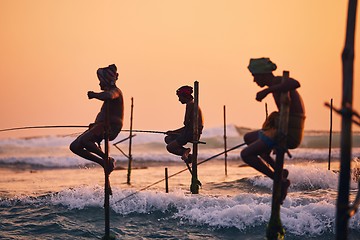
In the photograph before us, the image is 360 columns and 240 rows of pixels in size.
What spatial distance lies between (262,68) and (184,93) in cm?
606

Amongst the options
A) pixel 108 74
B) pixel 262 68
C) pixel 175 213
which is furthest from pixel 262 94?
pixel 175 213

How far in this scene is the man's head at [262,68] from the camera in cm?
802

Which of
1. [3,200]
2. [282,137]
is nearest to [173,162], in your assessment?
[3,200]

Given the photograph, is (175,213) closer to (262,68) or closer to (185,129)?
(185,129)

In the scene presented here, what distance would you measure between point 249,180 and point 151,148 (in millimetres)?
28625

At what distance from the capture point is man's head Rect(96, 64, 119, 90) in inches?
424

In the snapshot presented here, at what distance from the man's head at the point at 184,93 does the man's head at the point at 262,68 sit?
19.4ft

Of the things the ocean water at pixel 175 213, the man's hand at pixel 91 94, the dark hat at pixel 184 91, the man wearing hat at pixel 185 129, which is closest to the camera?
the man's hand at pixel 91 94

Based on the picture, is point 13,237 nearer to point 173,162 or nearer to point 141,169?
point 141,169

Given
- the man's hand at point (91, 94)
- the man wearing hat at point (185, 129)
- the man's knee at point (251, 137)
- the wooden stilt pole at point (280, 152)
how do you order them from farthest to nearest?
the man wearing hat at point (185, 129)
the man's hand at point (91, 94)
the man's knee at point (251, 137)
the wooden stilt pole at point (280, 152)

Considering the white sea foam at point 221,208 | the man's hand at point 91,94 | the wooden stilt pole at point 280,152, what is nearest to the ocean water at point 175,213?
the white sea foam at point 221,208

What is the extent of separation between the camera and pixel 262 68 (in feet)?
26.3

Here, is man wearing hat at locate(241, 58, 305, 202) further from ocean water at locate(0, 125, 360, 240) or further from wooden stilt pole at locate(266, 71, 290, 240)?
ocean water at locate(0, 125, 360, 240)

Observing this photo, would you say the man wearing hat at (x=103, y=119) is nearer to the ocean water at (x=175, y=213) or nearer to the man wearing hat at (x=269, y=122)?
the ocean water at (x=175, y=213)
